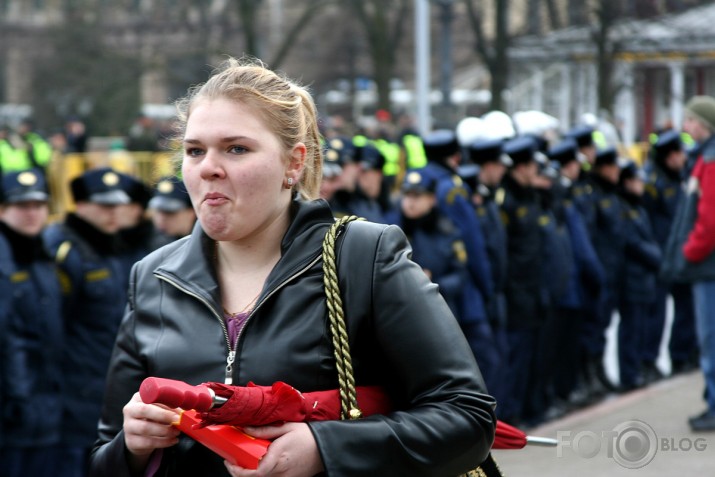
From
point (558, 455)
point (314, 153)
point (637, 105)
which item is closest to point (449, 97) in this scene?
point (558, 455)

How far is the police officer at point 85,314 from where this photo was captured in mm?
6715

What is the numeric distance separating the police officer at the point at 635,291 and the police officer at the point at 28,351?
19.5 ft

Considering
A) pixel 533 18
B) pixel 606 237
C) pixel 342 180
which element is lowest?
pixel 606 237

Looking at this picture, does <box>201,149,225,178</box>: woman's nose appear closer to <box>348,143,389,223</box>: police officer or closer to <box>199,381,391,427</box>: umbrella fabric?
<box>199,381,391,427</box>: umbrella fabric

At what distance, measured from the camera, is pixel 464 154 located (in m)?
12.6

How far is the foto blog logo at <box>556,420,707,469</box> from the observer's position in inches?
299

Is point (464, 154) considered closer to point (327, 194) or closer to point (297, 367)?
point (327, 194)

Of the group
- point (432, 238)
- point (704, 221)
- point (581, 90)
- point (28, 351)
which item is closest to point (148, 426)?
point (28, 351)

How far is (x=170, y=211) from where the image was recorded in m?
7.74

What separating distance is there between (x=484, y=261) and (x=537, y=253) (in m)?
0.91

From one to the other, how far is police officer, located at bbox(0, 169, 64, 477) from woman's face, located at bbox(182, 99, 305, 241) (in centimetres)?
365

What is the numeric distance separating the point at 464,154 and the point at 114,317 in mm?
6290

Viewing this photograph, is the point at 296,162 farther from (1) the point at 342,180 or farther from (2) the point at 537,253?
(1) the point at 342,180

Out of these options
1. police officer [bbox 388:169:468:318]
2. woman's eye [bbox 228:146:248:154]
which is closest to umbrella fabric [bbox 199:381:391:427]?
woman's eye [bbox 228:146:248:154]
